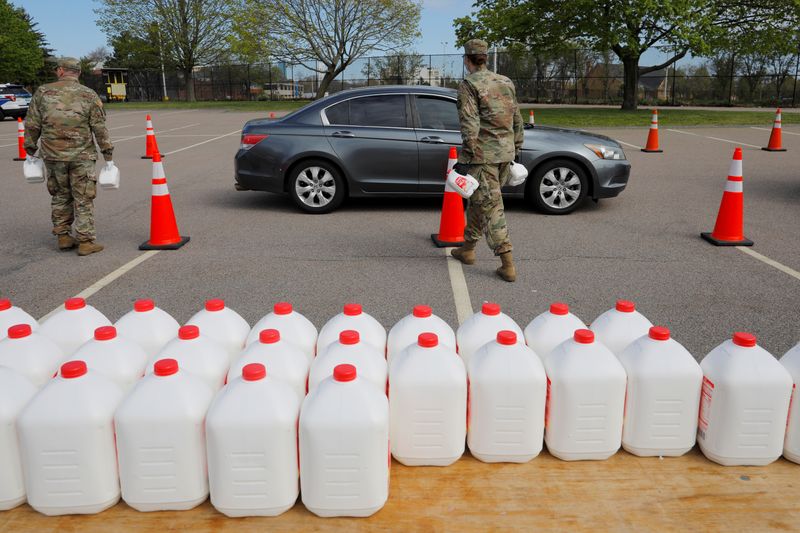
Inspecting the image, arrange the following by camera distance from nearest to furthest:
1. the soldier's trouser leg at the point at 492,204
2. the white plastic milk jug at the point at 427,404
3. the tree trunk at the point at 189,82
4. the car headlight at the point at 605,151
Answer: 1. the white plastic milk jug at the point at 427,404
2. the soldier's trouser leg at the point at 492,204
3. the car headlight at the point at 605,151
4. the tree trunk at the point at 189,82

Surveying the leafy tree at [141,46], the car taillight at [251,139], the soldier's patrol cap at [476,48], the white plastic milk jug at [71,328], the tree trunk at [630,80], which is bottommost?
the white plastic milk jug at [71,328]

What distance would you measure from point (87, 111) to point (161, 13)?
5314 cm

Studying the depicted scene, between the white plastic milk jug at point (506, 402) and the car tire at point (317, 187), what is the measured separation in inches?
238

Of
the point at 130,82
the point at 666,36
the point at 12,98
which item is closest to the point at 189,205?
the point at 666,36

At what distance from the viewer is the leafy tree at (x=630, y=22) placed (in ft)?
85.2

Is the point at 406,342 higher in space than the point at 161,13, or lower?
lower

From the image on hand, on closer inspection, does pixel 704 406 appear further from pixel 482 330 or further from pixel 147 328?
pixel 147 328

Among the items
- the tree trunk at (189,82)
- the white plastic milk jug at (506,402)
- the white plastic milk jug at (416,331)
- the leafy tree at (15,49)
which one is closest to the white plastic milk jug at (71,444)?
the white plastic milk jug at (416,331)

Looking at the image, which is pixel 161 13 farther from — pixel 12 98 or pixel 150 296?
pixel 150 296

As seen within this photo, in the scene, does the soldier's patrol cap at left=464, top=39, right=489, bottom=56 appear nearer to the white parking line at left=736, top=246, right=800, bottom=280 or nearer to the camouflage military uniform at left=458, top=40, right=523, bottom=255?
the camouflage military uniform at left=458, top=40, right=523, bottom=255

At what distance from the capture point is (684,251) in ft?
21.6

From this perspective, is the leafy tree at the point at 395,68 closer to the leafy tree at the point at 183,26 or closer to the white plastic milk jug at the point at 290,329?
the leafy tree at the point at 183,26

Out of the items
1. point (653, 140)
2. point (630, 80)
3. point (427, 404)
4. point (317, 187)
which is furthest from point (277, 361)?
point (630, 80)

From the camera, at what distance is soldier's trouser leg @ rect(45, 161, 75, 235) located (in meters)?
6.39
